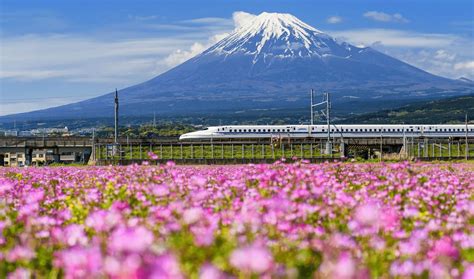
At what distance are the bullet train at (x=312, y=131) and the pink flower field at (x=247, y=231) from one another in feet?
229

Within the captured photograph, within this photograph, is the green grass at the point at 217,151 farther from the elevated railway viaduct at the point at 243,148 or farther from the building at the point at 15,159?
the building at the point at 15,159

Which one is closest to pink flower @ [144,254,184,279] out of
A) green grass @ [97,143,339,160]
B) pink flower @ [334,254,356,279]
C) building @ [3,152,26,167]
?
pink flower @ [334,254,356,279]

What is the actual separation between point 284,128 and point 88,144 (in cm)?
Result: 2404

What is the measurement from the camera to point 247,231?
5660mm

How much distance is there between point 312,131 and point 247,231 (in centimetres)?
7847

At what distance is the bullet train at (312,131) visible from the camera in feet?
269

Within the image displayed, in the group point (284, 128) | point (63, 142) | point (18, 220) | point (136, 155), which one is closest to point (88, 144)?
point (63, 142)

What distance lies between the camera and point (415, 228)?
6.71 metres

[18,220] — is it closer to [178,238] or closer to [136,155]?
[178,238]

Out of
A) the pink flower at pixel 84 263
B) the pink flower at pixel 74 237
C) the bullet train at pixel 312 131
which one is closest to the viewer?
the pink flower at pixel 84 263

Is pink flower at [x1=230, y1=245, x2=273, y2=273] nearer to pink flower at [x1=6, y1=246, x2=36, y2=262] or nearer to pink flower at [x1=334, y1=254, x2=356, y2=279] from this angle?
pink flower at [x1=334, y1=254, x2=356, y2=279]

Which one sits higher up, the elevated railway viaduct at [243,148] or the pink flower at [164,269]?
the pink flower at [164,269]

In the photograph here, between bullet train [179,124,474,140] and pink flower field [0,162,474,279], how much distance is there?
69696mm

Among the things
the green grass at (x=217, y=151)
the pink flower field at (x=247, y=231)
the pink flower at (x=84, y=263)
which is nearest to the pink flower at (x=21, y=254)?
the pink flower field at (x=247, y=231)
